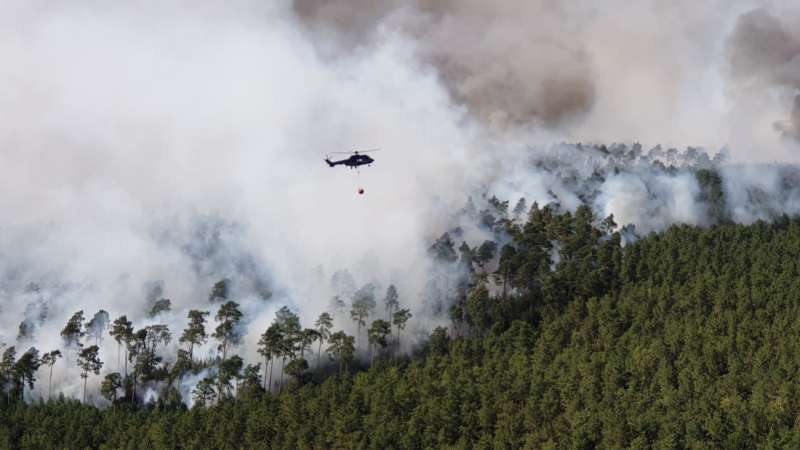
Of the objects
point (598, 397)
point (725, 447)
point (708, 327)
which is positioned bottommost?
point (725, 447)

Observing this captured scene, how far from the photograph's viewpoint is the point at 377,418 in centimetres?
15338

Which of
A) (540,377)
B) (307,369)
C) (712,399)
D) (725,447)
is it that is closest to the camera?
(725,447)

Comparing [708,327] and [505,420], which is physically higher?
[708,327]

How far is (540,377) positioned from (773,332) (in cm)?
4300

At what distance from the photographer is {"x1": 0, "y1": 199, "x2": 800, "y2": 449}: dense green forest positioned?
130125mm

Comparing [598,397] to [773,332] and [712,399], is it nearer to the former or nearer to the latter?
[712,399]

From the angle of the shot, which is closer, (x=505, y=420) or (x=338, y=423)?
(x=505, y=420)

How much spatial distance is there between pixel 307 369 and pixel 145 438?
42337mm

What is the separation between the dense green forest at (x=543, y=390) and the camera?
130125 millimetres

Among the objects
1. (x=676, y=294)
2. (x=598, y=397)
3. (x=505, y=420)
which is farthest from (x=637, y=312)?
(x=505, y=420)

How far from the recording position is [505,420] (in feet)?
458

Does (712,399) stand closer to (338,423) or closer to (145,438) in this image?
(338,423)

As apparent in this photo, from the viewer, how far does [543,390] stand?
151 metres

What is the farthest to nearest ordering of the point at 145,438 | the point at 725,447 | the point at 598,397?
the point at 145,438 < the point at 598,397 < the point at 725,447
